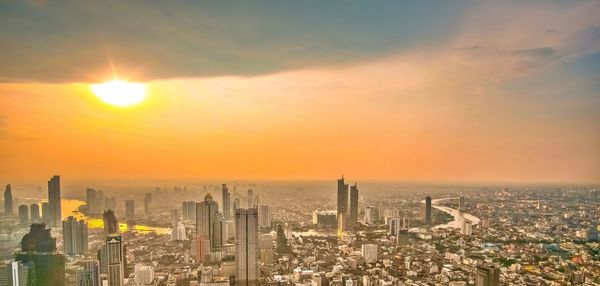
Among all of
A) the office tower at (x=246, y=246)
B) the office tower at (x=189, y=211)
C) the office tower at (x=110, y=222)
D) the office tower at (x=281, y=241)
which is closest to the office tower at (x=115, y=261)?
the office tower at (x=110, y=222)

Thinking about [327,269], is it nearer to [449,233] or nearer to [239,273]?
[239,273]

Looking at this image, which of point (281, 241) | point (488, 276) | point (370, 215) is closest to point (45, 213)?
point (281, 241)

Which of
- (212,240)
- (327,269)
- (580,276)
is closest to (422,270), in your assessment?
(327,269)

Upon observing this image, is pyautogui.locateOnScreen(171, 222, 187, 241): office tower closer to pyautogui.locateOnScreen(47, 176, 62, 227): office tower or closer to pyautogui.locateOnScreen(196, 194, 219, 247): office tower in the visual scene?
pyautogui.locateOnScreen(196, 194, 219, 247): office tower

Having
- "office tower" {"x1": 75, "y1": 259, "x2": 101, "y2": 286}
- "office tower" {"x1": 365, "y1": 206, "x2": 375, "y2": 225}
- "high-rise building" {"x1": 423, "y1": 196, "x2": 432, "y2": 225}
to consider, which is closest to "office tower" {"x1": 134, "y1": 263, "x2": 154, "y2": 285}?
"office tower" {"x1": 75, "y1": 259, "x2": 101, "y2": 286}

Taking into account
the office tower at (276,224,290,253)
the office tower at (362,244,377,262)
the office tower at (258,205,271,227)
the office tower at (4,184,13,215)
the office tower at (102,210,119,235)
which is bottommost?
the office tower at (362,244,377,262)

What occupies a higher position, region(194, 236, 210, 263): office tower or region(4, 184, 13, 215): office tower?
region(4, 184, 13, 215): office tower
